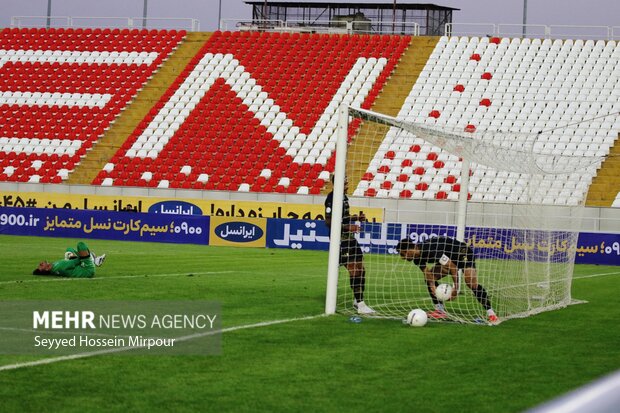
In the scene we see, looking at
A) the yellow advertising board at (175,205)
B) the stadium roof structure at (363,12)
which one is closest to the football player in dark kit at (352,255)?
the yellow advertising board at (175,205)

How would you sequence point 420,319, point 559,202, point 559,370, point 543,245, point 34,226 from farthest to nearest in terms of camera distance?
1. point 34,226
2. point 559,202
3. point 543,245
4. point 420,319
5. point 559,370

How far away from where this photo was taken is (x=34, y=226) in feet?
110

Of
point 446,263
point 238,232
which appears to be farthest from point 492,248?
point 238,232

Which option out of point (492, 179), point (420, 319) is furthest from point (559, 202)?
point (492, 179)

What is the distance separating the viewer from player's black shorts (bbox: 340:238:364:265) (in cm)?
1331

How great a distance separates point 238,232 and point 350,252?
19.1 m

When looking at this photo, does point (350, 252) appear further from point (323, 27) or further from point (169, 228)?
point (323, 27)

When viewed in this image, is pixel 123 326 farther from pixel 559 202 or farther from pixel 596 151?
pixel 596 151

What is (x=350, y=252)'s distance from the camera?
13.4 m

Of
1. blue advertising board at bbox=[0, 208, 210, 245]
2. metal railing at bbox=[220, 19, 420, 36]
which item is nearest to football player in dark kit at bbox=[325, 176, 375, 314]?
blue advertising board at bbox=[0, 208, 210, 245]

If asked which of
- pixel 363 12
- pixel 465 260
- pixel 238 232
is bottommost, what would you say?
pixel 238 232

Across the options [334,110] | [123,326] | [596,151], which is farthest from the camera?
[334,110]

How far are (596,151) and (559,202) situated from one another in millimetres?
17911

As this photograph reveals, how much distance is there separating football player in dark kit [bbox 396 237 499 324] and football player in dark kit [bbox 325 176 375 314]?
0.89 meters
